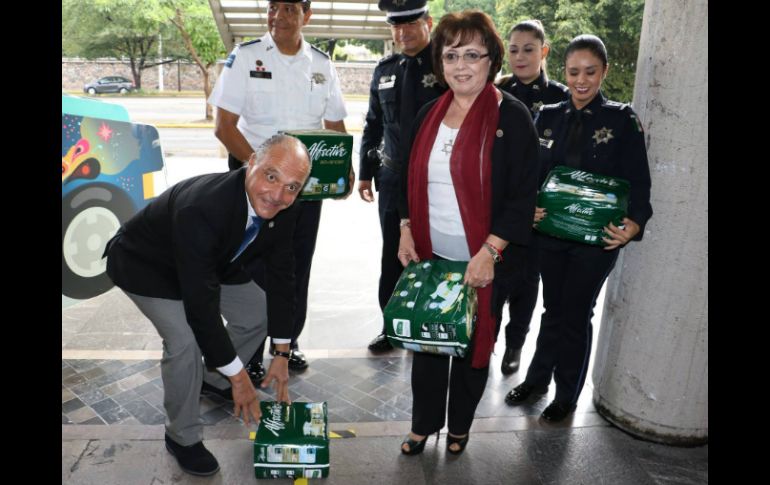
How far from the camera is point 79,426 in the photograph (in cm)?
313

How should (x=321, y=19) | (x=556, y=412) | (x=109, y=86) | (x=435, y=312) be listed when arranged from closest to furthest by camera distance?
(x=435, y=312) → (x=556, y=412) → (x=321, y=19) → (x=109, y=86)

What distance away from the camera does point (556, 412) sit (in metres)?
3.30

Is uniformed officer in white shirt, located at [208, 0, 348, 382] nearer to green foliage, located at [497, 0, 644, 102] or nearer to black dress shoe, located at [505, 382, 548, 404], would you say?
black dress shoe, located at [505, 382, 548, 404]

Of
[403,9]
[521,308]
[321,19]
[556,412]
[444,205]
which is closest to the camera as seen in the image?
[444,205]

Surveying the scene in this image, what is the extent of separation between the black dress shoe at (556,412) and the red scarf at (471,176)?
850 mm

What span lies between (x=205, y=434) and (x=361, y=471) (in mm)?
870

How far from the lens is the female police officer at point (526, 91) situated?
3701mm

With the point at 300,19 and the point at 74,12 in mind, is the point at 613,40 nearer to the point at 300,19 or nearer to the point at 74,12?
the point at 300,19

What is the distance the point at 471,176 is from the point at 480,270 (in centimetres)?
40

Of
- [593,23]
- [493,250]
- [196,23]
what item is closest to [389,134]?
[493,250]

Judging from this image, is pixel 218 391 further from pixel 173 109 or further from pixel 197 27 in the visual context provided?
pixel 173 109

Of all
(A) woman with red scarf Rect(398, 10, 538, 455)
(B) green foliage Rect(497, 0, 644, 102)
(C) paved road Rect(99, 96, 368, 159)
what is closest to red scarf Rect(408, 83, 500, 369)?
(A) woman with red scarf Rect(398, 10, 538, 455)

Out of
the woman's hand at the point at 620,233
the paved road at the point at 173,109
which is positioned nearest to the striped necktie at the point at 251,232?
the woman's hand at the point at 620,233

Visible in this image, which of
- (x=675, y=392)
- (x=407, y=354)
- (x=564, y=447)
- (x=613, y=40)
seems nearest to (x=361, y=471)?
(x=564, y=447)
